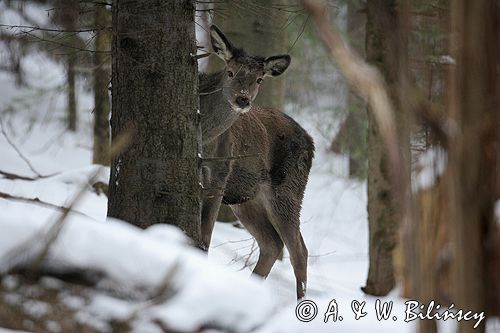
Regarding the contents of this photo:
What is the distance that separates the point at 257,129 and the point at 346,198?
39.3 feet

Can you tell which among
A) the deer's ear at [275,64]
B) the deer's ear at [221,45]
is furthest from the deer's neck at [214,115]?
the deer's ear at [275,64]

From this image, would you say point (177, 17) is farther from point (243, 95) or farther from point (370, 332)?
point (370, 332)

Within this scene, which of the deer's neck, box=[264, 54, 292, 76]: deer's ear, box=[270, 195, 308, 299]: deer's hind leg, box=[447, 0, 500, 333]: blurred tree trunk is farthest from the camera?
box=[270, 195, 308, 299]: deer's hind leg

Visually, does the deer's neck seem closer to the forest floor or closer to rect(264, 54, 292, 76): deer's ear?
rect(264, 54, 292, 76): deer's ear

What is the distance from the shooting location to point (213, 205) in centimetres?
835

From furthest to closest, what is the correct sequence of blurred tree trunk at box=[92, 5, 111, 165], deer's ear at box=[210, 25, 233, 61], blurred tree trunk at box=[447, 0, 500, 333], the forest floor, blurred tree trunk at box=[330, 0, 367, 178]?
blurred tree trunk at box=[330, 0, 367, 178]
blurred tree trunk at box=[92, 5, 111, 165]
deer's ear at box=[210, 25, 233, 61]
the forest floor
blurred tree trunk at box=[447, 0, 500, 333]

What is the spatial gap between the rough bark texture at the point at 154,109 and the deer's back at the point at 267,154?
2.78m

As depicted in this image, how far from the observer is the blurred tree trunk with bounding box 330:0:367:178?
17083 millimetres

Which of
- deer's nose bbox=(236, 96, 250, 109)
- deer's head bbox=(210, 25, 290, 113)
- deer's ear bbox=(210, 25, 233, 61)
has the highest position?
deer's ear bbox=(210, 25, 233, 61)

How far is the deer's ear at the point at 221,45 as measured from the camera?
8227 millimetres

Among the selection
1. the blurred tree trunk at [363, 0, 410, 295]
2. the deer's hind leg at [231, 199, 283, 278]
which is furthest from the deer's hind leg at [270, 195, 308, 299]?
the blurred tree trunk at [363, 0, 410, 295]

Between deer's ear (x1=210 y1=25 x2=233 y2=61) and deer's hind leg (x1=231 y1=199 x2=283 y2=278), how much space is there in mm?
1877

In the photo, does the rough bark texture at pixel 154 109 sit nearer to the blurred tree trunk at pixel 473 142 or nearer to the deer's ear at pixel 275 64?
the deer's ear at pixel 275 64

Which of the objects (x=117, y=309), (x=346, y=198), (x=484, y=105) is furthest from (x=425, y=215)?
(x=346, y=198)
